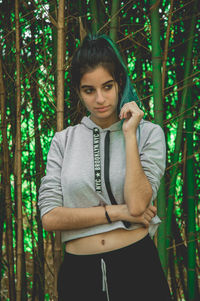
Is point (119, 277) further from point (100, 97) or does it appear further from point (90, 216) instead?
point (100, 97)

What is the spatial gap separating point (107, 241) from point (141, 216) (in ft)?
0.50

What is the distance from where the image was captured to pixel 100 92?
4.64ft

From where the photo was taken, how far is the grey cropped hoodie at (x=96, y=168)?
1.40 metres

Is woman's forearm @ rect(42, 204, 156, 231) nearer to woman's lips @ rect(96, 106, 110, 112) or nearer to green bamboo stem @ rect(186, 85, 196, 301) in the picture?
woman's lips @ rect(96, 106, 110, 112)

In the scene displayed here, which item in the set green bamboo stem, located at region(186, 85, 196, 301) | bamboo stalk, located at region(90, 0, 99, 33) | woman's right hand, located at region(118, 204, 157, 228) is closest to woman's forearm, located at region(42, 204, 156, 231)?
woman's right hand, located at region(118, 204, 157, 228)

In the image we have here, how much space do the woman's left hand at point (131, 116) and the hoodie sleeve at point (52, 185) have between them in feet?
0.96

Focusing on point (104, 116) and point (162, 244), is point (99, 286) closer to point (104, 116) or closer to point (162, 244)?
point (162, 244)

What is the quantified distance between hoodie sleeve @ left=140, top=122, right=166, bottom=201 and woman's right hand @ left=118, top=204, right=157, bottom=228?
2.2 inches

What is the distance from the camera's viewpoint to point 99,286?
1.33m

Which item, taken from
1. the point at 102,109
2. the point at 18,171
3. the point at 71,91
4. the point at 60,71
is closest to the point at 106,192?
the point at 102,109

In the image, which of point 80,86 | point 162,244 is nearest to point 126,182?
point 80,86

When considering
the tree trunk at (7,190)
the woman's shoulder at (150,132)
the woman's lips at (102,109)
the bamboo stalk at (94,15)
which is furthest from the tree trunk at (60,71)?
the tree trunk at (7,190)

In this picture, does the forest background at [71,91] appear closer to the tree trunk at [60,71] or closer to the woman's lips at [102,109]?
the tree trunk at [60,71]

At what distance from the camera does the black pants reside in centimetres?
133
